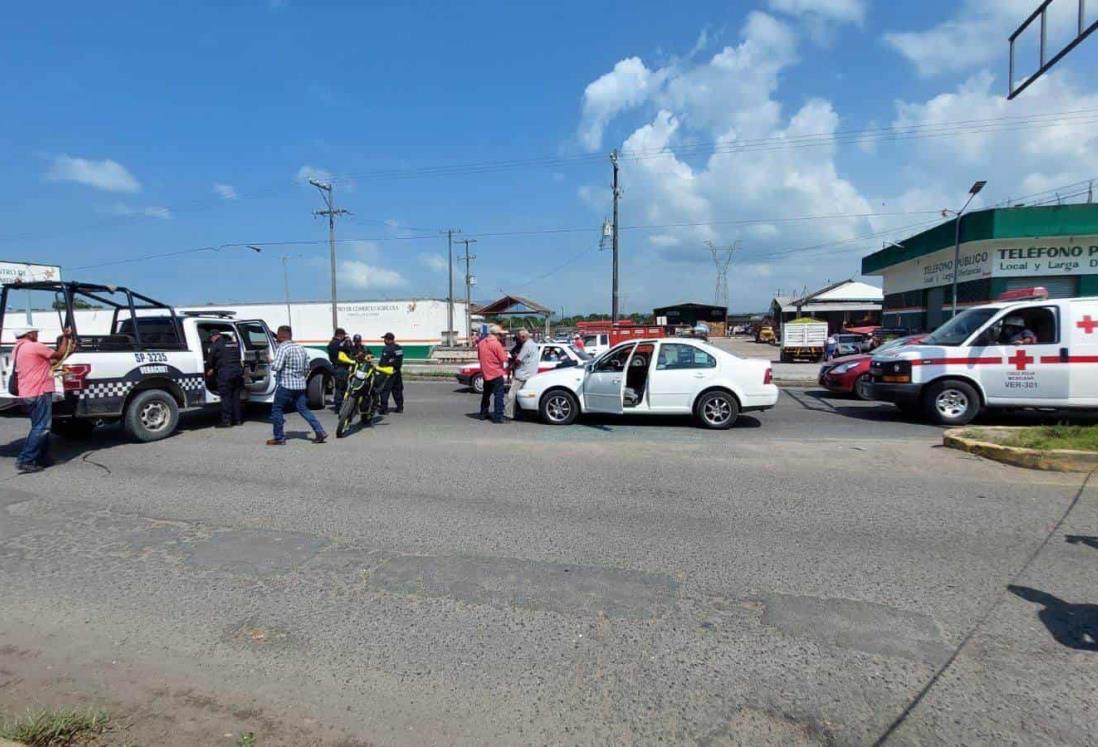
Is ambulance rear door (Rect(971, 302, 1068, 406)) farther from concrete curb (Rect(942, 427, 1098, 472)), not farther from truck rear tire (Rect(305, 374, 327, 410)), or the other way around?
truck rear tire (Rect(305, 374, 327, 410))

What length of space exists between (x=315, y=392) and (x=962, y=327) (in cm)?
1212

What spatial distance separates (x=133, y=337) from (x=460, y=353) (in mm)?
21988

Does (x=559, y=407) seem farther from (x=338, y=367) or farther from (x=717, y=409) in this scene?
(x=338, y=367)

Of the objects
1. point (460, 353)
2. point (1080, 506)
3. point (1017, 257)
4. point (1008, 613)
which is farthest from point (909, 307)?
point (1008, 613)

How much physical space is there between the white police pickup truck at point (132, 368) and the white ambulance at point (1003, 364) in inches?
443

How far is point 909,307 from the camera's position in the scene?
36.1 metres

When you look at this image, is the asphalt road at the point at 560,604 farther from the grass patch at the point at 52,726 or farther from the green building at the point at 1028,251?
the green building at the point at 1028,251

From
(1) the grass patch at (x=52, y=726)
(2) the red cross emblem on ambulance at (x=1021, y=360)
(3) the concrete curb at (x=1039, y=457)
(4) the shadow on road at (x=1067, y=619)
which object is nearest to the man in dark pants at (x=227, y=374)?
(1) the grass patch at (x=52, y=726)

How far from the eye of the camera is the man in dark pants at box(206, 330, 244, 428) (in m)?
9.69

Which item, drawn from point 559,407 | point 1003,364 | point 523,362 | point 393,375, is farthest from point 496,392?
point 1003,364

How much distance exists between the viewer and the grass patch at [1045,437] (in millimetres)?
Result: 6839

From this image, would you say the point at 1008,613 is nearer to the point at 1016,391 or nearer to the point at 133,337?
the point at 1016,391

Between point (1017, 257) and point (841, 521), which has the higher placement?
point (1017, 257)

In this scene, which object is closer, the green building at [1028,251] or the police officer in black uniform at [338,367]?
the police officer in black uniform at [338,367]
